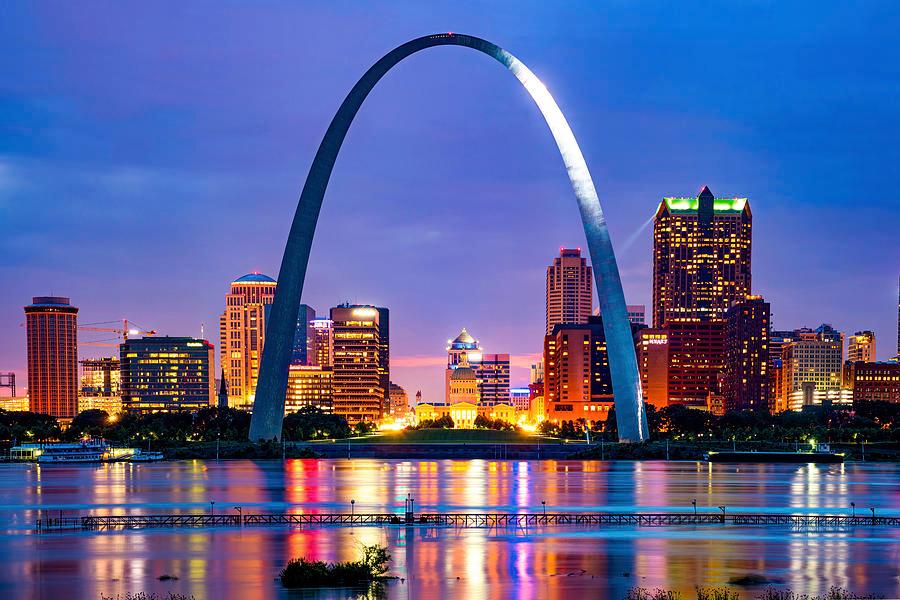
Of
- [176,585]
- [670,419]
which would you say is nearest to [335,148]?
[176,585]

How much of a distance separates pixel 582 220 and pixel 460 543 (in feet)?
202

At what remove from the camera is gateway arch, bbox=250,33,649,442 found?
4114 inches

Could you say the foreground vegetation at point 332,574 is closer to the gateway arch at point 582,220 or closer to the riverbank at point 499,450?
the gateway arch at point 582,220

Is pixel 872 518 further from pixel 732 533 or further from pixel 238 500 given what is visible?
pixel 238 500

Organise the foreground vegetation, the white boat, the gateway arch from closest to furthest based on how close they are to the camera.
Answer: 1. the foreground vegetation
2. the gateway arch
3. the white boat

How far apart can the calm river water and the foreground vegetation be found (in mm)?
861

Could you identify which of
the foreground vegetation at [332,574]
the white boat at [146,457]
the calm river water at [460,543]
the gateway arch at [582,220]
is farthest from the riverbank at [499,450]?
the foreground vegetation at [332,574]

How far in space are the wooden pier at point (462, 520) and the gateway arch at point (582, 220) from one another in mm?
47507

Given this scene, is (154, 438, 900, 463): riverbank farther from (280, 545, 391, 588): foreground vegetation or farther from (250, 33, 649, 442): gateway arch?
(280, 545, 391, 588): foreground vegetation

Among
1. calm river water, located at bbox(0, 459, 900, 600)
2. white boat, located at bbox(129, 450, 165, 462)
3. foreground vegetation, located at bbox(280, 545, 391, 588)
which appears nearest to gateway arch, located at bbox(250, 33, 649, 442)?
white boat, located at bbox(129, 450, 165, 462)

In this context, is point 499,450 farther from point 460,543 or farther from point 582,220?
point 460,543

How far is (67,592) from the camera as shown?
3709 cm

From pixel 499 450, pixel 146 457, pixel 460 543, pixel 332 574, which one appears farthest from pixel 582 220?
pixel 332 574

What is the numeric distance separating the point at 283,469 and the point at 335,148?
2908cm
